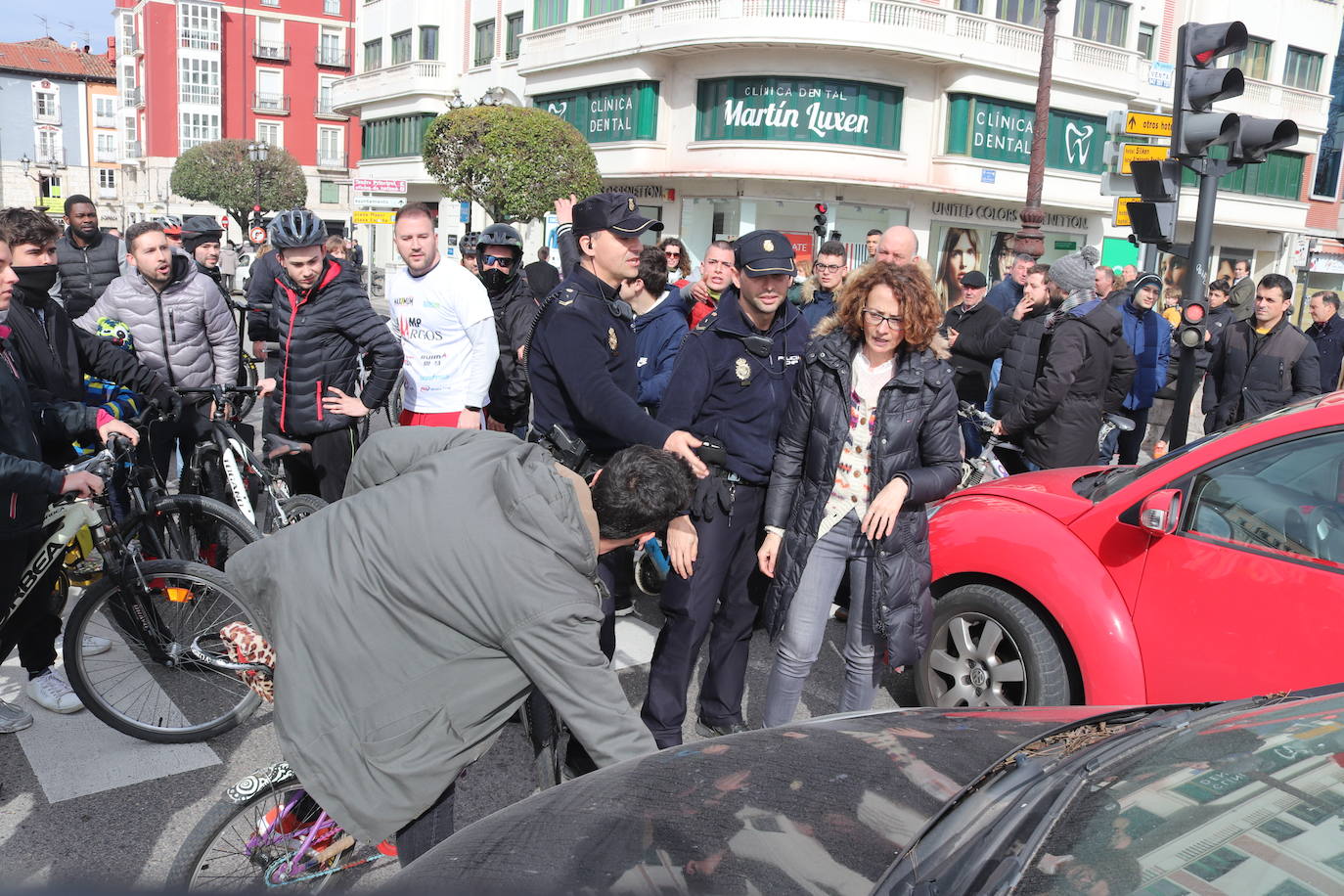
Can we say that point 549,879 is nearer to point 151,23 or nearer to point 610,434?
point 610,434

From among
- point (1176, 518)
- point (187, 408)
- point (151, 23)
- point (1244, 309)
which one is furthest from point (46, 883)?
point (151, 23)

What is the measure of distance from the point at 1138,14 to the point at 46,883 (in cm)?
4076

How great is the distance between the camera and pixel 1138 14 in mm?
34875

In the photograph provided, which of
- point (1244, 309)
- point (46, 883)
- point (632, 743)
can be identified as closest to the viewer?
point (46, 883)

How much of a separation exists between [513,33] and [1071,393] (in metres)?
37.9

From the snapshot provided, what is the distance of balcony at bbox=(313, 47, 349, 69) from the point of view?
66875 millimetres

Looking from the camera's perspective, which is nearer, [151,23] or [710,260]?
[710,260]

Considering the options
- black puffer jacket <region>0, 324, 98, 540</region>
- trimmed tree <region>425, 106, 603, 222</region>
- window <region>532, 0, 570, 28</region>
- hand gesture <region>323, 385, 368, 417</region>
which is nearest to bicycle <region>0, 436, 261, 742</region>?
black puffer jacket <region>0, 324, 98, 540</region>

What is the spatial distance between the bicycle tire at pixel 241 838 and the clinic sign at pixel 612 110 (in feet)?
107

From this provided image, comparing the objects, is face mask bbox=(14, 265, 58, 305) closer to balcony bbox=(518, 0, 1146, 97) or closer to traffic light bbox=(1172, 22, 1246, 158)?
traffic light bbox=(1172, 22, 1246, 158)

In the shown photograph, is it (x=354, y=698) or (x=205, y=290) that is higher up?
(x=205, y=290)

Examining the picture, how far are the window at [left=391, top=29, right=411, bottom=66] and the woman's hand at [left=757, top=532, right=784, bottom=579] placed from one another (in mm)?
45661

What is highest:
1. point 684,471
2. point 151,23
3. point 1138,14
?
point 151,23

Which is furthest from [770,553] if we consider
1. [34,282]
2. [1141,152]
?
[1141,152]
